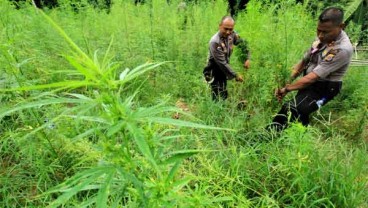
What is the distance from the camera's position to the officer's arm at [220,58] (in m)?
4.43

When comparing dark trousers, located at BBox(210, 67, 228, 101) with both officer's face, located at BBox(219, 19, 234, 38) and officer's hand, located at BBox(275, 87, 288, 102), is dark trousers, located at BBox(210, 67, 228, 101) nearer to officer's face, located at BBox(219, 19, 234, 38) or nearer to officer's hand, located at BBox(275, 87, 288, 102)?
officer's face, located at BBox(219, 19, 234, 38)

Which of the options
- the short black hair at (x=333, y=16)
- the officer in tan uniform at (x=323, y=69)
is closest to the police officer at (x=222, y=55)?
the officer in tan uniform at (x=323, y=69)

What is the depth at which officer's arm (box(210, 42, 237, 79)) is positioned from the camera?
4434mm

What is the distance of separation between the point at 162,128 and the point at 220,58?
5.67 ft

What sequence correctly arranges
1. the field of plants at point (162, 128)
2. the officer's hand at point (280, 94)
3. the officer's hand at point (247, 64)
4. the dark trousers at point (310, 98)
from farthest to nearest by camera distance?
the officer's hand at point (247, 64) < the officer's hand at point (280, 94) < the dark trousers at point (310, 98) < the field of plants at point (162, 128)

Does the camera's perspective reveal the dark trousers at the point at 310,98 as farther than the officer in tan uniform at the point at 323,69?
Yes

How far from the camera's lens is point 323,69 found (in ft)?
11.3

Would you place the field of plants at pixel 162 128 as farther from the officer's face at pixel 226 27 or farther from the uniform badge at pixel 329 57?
the uniform badge at pixel 329 57

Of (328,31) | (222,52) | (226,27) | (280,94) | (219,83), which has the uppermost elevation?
(328,31)

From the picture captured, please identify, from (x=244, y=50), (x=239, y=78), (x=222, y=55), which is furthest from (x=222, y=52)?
(x=239, y=78)

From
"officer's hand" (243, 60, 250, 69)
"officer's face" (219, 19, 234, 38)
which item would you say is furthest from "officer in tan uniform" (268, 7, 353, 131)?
"officer's face" (219, 19, 234, 38)

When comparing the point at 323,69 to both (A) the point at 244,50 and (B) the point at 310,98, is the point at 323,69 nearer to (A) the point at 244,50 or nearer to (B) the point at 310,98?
(B) the point at 310,98

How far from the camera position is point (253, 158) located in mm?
3131

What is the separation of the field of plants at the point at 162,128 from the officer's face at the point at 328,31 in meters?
0.71
